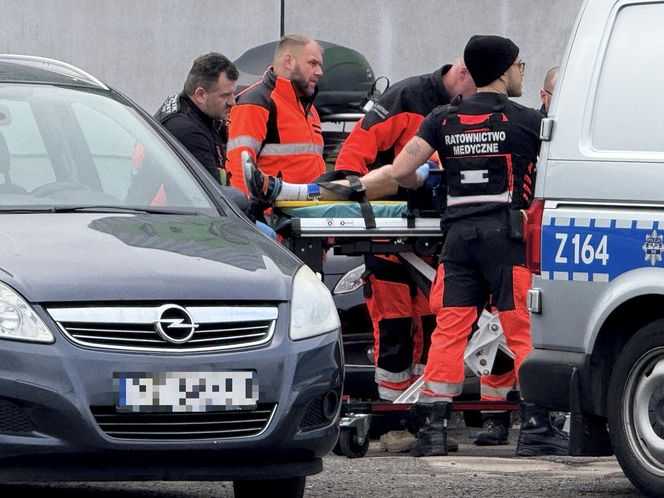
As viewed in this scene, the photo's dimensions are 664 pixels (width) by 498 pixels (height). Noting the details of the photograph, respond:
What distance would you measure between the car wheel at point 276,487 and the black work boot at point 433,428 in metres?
2.00

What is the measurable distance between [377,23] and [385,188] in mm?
9251

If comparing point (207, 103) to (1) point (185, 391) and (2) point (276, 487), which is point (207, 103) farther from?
(1) point (185, 391)

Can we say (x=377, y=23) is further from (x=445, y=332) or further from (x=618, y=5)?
(x=618, y=5)

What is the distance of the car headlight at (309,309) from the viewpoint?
5.59m

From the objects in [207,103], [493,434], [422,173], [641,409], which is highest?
[207,103]

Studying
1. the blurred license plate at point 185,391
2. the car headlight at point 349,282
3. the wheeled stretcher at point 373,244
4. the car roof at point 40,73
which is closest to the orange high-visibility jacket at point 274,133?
the car headlight at point 349,282

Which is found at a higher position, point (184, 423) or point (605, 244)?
point (605, 244)

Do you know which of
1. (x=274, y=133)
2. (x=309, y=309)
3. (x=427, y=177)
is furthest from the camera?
(x=274, y=133)

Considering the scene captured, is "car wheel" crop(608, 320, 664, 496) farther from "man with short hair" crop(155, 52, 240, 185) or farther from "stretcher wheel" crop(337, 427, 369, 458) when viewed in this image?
"man with short hair" crop(155, 52, 240, 185)

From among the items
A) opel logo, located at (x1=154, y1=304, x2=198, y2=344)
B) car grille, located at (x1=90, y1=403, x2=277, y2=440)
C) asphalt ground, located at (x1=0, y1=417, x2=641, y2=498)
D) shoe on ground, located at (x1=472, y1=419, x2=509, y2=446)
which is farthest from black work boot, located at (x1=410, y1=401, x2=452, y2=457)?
opel logo, located at (x1=154, y1=304, x2=198, y2=344)

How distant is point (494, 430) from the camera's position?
856cm

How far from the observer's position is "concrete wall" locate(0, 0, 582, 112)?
17250 mm

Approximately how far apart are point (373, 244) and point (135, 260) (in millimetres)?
2794

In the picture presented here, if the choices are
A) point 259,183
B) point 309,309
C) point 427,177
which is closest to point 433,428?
point 427,177
